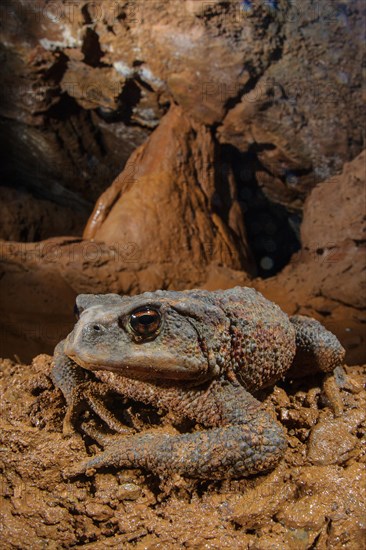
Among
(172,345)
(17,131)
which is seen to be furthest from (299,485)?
(17,131)

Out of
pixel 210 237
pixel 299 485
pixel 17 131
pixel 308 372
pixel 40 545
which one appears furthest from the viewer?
pixel 17 131

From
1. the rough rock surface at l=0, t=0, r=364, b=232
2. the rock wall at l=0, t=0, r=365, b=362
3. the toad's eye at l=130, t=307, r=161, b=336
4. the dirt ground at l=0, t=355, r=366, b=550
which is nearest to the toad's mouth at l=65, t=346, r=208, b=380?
the toad's eye at l=130, t=307, r=161, b=336

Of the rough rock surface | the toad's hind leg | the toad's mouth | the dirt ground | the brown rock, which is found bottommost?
the dirt ground

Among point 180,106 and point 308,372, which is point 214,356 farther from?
point 180,106

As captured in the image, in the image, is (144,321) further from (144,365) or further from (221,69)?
(221,69)

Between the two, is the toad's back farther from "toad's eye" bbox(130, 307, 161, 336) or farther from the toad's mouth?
"toad's eye" bbox(130, 307, 161, 336)

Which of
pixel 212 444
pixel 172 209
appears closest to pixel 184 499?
pixel 212 444
